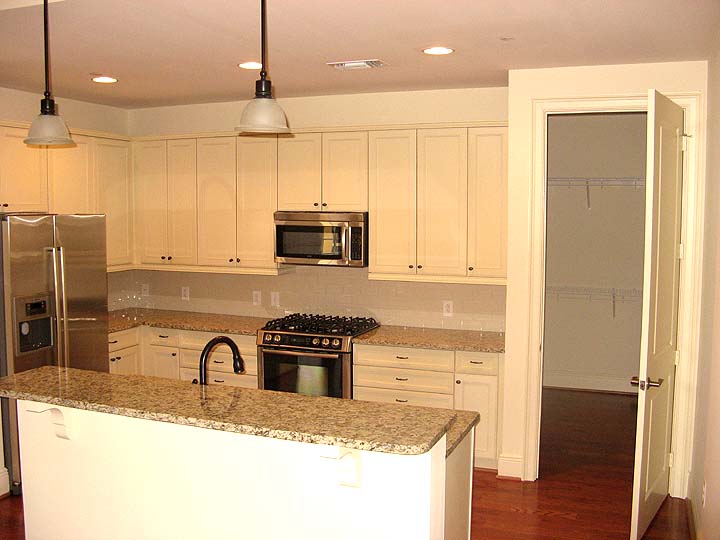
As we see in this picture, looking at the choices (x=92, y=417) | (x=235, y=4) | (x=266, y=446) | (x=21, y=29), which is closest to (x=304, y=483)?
(x=266, y=446)

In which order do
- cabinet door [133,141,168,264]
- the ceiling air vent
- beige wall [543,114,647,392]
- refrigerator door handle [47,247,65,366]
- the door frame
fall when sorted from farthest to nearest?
beige wall [543,114,647,392] < cabinet door [133,141,168,264] < refrigerator door handle [47,247,65,366] < the door frame < the ceiling air vent

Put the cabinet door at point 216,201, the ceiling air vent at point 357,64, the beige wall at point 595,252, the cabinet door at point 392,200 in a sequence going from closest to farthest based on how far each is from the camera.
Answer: the ceiling air vent at point 357,64 < the cabinet door at point 392,200 < the cabinet door at point 216,201 < the beige wall at point 595,252

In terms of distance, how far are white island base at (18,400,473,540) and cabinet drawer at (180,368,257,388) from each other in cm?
Answer: 250

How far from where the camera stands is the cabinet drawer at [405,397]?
15.9 feet

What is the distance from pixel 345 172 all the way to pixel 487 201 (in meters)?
1.07

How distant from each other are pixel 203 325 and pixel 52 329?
122cm

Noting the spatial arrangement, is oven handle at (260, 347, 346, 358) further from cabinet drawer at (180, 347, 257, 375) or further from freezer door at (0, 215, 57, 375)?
freezer door at (0, 215, 57, 375)

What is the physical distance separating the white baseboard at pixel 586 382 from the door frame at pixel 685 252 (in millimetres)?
2458

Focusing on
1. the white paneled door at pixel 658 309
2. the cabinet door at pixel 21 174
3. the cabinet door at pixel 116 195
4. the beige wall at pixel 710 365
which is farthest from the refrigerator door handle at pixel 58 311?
the beige wall at pixel 710 365

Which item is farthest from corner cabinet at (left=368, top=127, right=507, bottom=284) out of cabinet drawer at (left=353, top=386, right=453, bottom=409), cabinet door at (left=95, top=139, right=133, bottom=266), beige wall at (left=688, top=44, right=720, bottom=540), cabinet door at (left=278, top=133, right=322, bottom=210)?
cabinet door at (left=95, top=139, right=133, bottom=266)

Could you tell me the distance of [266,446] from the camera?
237cm

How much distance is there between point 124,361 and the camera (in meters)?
5.55

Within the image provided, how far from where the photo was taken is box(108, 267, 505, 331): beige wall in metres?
5.33

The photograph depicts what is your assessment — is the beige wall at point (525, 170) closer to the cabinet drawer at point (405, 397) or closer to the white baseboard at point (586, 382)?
the cabinet drawer at point (405, 397)
